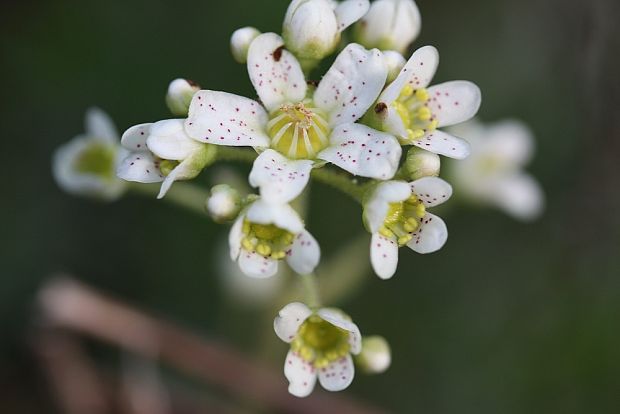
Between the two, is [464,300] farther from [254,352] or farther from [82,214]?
[82,214]

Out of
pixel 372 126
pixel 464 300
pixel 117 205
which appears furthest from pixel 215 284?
pixel 372 126

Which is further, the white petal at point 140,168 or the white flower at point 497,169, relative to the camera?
the white flower at point 497,169

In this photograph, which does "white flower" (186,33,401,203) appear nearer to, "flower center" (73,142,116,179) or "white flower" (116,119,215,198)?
"white flower" (116,119,215,198)

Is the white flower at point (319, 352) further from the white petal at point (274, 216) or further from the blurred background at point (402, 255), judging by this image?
the blurred background at point (402, 255)

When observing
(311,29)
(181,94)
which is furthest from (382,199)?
(181,94)

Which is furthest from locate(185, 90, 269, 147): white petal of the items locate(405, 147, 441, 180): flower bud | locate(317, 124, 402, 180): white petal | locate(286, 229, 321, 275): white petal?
locate(405, 147, 441, 180): flower bud

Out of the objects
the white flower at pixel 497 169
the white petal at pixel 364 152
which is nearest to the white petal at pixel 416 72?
the white petal at pixel 364 152
